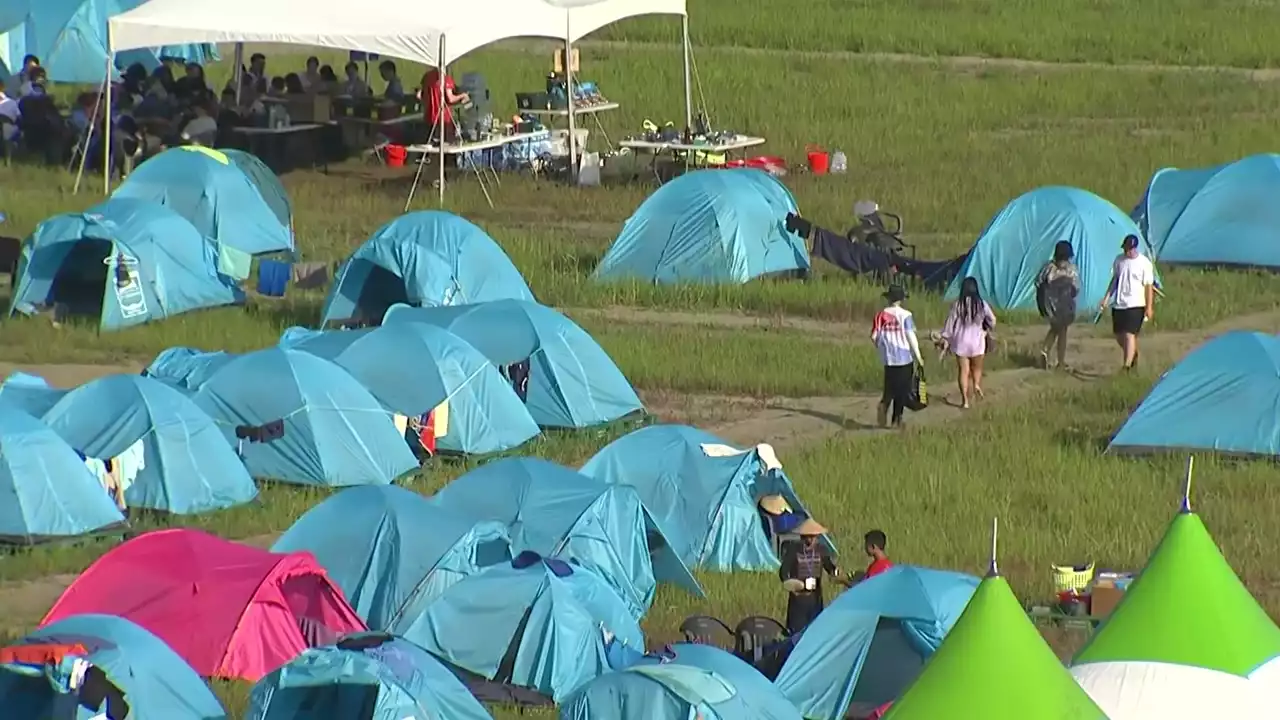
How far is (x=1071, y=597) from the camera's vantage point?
1697 centimetres

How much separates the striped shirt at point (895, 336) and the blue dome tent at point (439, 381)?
2.89 m

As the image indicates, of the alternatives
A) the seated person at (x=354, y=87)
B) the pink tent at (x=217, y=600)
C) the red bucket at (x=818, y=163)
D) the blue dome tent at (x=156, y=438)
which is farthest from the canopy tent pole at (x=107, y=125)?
the pink tent at (x=217, y=600)

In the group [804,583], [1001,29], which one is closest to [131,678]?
[804,583]

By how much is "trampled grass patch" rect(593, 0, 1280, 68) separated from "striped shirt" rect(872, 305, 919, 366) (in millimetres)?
24983

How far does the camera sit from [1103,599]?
54.9 ft

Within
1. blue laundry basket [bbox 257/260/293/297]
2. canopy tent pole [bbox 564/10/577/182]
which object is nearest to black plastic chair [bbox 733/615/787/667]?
blue laundry basket [bbox 257/260/293/297]

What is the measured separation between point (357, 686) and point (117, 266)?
12332 millimetres

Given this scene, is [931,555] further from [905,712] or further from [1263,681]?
[905,712]

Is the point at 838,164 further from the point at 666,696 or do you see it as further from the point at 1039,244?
the point at 666,696

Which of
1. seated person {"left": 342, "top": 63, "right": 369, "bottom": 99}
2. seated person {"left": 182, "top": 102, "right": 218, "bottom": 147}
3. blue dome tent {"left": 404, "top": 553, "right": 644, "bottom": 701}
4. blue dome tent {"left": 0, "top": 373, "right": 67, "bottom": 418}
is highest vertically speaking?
seated person {"left": 342, "top": 63, "right": 369, "bottom": 99}

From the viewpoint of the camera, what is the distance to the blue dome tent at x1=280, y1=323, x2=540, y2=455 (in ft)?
68.7

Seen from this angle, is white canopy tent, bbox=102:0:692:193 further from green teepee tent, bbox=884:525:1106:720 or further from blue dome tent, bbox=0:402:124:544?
green teepee tent, bbox=884:525:1106:720

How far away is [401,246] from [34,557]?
7.43 meters

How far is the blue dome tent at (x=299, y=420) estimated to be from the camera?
1997 centimetres
